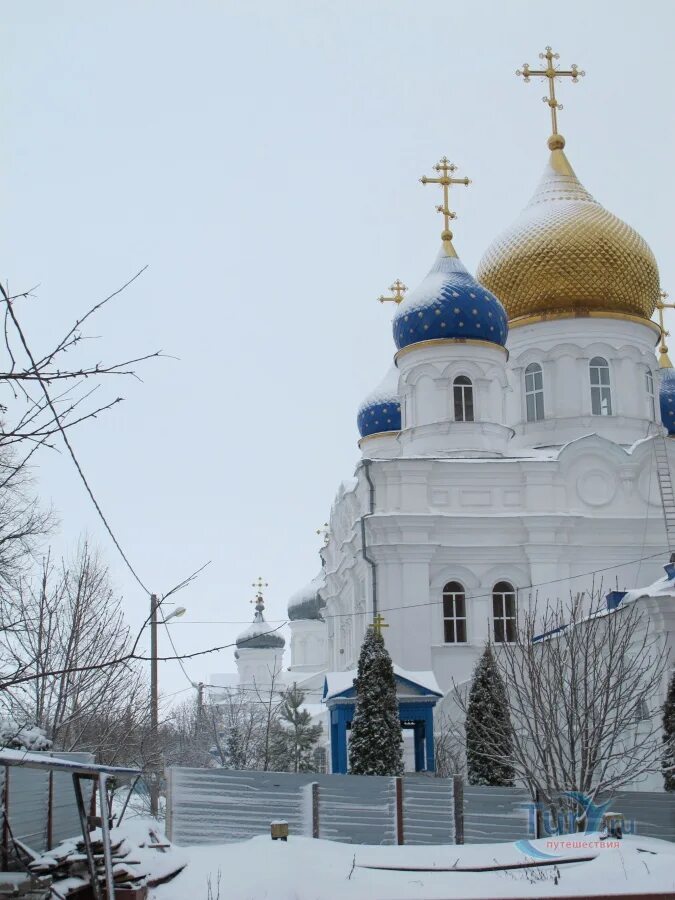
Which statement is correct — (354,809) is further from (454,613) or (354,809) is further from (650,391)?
(650,391)

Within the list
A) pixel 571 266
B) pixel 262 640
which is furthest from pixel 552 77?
pixel 262 640

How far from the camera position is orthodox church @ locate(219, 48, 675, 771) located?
23.8 metres

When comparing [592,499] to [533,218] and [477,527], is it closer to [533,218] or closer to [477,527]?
[477,527]

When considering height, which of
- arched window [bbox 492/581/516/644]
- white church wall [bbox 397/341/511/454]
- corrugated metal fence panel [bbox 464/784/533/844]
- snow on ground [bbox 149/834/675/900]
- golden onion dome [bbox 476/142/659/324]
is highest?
golden onion dome [bbox 476/142/659/324]

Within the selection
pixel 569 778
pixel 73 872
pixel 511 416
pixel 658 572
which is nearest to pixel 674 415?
pixel 511 416

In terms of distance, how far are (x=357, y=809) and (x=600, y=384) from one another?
15.7 metres

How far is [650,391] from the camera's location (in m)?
27.5

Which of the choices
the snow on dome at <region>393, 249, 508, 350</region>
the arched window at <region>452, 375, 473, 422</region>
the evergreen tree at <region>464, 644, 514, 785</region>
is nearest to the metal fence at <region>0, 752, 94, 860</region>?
the evergreen tree at <region>464, 644, 514, 785</region>

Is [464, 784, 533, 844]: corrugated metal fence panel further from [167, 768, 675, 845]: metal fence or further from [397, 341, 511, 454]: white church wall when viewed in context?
[397, 341, 511, 454]: white church wall

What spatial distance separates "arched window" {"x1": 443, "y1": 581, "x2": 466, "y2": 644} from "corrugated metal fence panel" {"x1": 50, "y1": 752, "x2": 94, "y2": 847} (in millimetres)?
13735

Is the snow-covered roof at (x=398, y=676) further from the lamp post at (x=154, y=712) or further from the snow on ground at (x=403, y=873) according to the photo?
the snow on ground at (x=403, y=873)

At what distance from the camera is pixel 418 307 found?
1038 inches

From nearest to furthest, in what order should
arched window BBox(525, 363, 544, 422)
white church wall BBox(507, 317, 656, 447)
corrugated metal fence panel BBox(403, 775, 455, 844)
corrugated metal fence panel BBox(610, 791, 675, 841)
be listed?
corrugated metal fence panel BBox(403, 775, 455, 844)
corrugated metal fence panel BBox(610, 791, 675, 841)
white church wall BBox(507, 317, 656, 447)
arched window BBox(525, 363, 544, 422)

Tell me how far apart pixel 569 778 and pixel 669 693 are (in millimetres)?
2814
